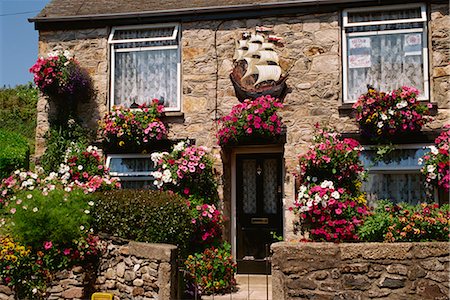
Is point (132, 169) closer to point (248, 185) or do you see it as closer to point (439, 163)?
point (248, 185)

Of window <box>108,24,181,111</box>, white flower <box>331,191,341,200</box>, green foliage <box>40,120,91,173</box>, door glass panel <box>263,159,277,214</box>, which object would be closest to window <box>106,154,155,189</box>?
green foliage <box>40,120,91,173</box>

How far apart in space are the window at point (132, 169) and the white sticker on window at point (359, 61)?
385 centimetres

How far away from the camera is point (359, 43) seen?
9.50m

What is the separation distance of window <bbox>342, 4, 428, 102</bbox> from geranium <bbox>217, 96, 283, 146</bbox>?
1.29 metres

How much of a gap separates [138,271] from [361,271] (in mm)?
2821

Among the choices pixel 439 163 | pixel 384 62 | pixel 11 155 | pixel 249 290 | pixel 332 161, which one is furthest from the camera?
pixel 11 155

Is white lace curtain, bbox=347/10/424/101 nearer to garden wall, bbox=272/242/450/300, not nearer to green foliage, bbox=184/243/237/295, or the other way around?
green foliage, bbox=184/243/237/295

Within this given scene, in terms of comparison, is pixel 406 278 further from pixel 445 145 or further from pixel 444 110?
pixel 444 110

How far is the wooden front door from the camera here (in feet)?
31.9

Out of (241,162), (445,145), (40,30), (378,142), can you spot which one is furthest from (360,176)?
(40,30)

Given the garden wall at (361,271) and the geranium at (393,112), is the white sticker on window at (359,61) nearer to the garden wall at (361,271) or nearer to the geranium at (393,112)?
the geranium at (393,112)

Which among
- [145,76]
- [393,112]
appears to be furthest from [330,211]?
[145,76]

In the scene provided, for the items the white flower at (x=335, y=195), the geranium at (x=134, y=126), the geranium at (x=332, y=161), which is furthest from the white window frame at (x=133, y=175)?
the white flower at (x=335, y=195)

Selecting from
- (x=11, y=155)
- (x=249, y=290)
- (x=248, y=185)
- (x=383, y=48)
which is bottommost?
(x=249, y=290)
